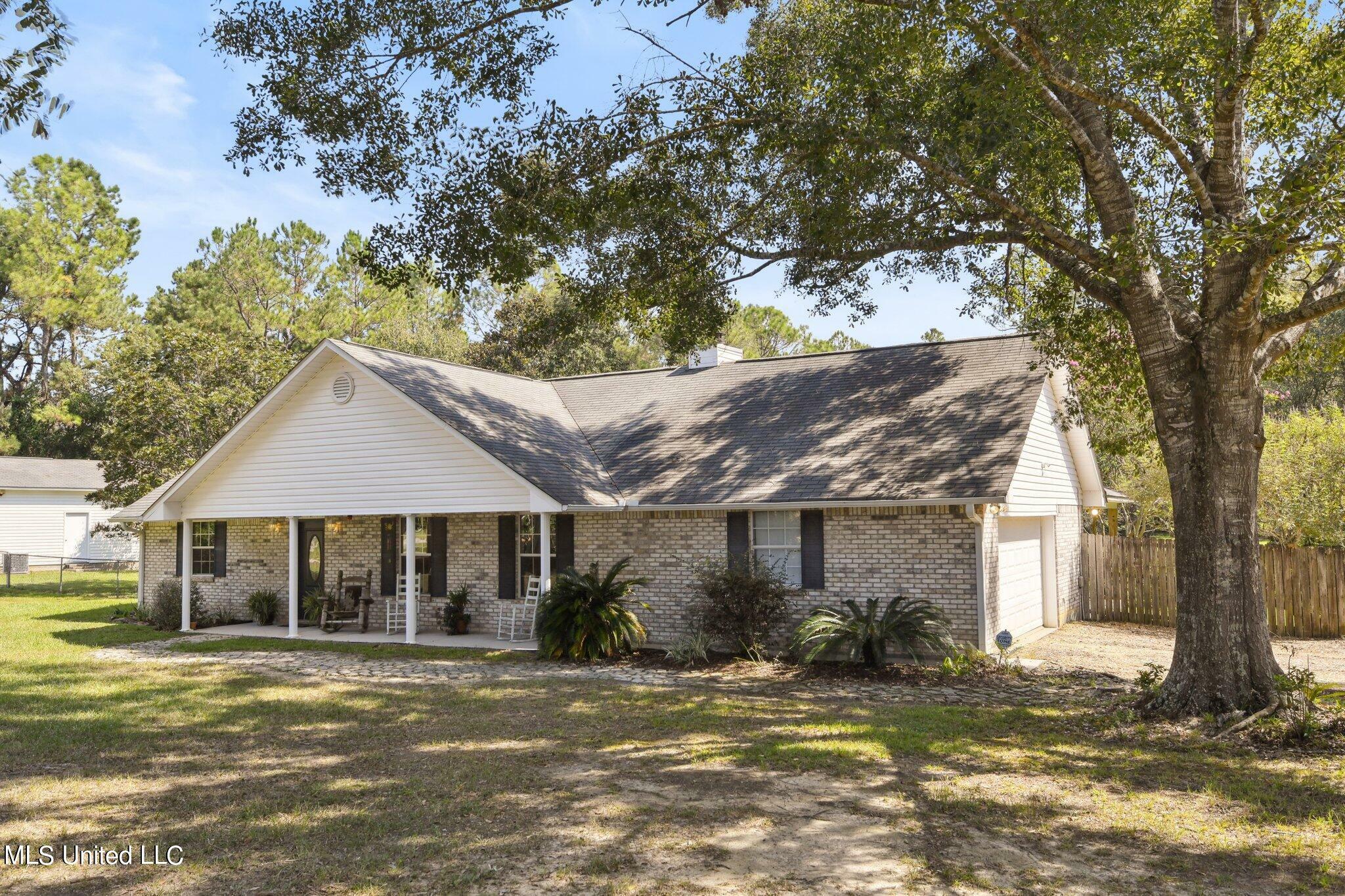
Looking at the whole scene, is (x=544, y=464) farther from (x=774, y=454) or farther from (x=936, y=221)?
(x=936, y=221)

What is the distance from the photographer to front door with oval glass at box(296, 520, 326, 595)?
65.2 ft

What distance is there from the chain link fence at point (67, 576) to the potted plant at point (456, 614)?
39.0 ft

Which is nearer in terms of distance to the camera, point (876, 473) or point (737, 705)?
point (737, 705)

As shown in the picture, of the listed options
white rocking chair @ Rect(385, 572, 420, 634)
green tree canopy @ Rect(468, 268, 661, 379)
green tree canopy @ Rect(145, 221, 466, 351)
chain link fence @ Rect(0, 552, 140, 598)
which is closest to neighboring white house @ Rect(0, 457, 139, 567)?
chain link fence @ Rect(0, 552, 140, 598)

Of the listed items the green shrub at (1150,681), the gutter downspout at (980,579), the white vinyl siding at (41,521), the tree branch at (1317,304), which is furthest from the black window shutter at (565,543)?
the white vinyl siding at (41,521)

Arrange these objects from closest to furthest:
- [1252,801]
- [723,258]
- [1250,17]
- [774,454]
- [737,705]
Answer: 1. [1252,801]
2. [1250,17]
3. [737,705]
4. [723,258]
5. [774,454]

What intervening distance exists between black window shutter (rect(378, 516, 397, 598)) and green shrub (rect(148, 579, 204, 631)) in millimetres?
4847

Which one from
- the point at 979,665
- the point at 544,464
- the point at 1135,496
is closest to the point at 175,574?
the point at 544,464

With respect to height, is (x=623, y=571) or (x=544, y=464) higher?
(x=544, y=464)

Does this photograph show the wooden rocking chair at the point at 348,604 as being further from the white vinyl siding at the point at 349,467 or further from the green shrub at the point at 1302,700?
the green shrub at the point at 1302,700

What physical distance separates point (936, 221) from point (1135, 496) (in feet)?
48.2

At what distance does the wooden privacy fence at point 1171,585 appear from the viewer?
1586cm

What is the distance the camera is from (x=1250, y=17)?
29.5ft

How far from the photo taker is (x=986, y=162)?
1211 centimetres
